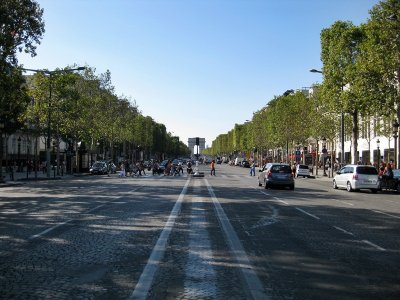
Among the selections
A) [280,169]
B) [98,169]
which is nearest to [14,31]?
[280,169]

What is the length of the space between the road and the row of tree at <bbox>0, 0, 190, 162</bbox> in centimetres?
1513

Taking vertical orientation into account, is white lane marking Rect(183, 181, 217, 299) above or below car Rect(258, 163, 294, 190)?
below

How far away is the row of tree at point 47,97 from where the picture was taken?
92.3 ft

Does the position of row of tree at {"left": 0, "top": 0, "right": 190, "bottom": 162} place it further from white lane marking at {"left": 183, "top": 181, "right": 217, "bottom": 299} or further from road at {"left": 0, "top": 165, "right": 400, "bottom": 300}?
white lane marking at {"left": 183, "top": 181, "right": 217, "bottom": 299}

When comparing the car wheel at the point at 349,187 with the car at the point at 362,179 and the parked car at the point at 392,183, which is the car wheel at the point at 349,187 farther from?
the parked car at the point at 392,183

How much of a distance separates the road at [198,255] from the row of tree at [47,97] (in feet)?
49.6

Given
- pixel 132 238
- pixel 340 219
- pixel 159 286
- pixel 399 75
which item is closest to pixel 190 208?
pixel 340 219

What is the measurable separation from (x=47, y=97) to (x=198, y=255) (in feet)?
149

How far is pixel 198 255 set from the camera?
8.89 metres

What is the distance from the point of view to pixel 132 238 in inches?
424

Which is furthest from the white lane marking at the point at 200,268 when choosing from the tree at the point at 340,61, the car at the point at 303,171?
the car at the point at 303,171

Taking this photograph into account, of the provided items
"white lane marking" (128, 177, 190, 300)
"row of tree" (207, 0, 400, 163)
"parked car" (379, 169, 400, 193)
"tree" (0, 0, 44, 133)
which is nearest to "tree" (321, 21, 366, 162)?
"row of tree" (207, 0, 400, 163)

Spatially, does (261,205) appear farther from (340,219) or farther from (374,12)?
(374,12)

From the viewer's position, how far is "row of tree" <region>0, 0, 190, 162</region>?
28141 mm
